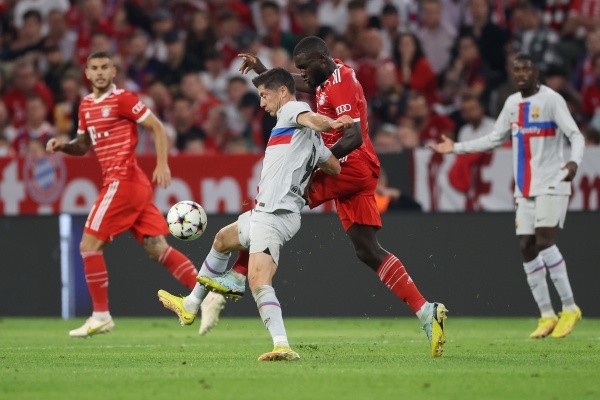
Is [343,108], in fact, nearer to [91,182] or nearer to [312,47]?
[312,47]

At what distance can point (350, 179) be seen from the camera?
30.6 feet

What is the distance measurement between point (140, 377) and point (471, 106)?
8864mm

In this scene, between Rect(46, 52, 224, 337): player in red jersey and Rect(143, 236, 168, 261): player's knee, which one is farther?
Rect(143, 236, 168, 261): player's knee

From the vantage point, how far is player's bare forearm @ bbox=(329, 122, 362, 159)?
29.2ft

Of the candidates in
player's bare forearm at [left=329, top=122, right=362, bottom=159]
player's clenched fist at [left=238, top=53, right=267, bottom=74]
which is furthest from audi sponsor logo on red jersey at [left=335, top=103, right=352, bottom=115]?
player's clenched fist at [left=238, top=53, right=267, bottom=74]

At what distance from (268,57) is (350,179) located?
331 inches

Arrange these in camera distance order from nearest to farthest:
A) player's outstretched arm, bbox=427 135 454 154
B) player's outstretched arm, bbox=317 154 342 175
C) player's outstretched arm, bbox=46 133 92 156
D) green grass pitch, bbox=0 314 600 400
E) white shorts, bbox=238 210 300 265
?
green grass pitch, bbox=0 314 600 400 → white shorts, bbox=238 210 300 265 → player's outstretched arm, bbox=317 154 342 175 → player's outstretched arm, bbox=427 135 454 154 → player's outstretched arm, bbox=46 133 92 156

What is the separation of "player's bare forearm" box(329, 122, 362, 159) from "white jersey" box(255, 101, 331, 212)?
0.94 feet

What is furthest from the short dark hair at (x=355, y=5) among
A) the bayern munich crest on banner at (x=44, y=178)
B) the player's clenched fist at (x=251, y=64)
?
the player's clenched fist at (x=251, y=64)

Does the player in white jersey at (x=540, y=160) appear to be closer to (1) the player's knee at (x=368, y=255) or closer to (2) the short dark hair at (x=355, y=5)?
(1) the player's knee at (x=368, y=255)

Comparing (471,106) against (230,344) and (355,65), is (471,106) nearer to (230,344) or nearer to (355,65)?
(355,65)

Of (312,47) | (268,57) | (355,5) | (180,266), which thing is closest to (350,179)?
(312,47)

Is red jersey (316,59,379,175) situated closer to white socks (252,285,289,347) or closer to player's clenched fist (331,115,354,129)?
player's clenched fist (331,115,354,129)

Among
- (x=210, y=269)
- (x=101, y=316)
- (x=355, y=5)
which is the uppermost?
(x=355, y=5)
